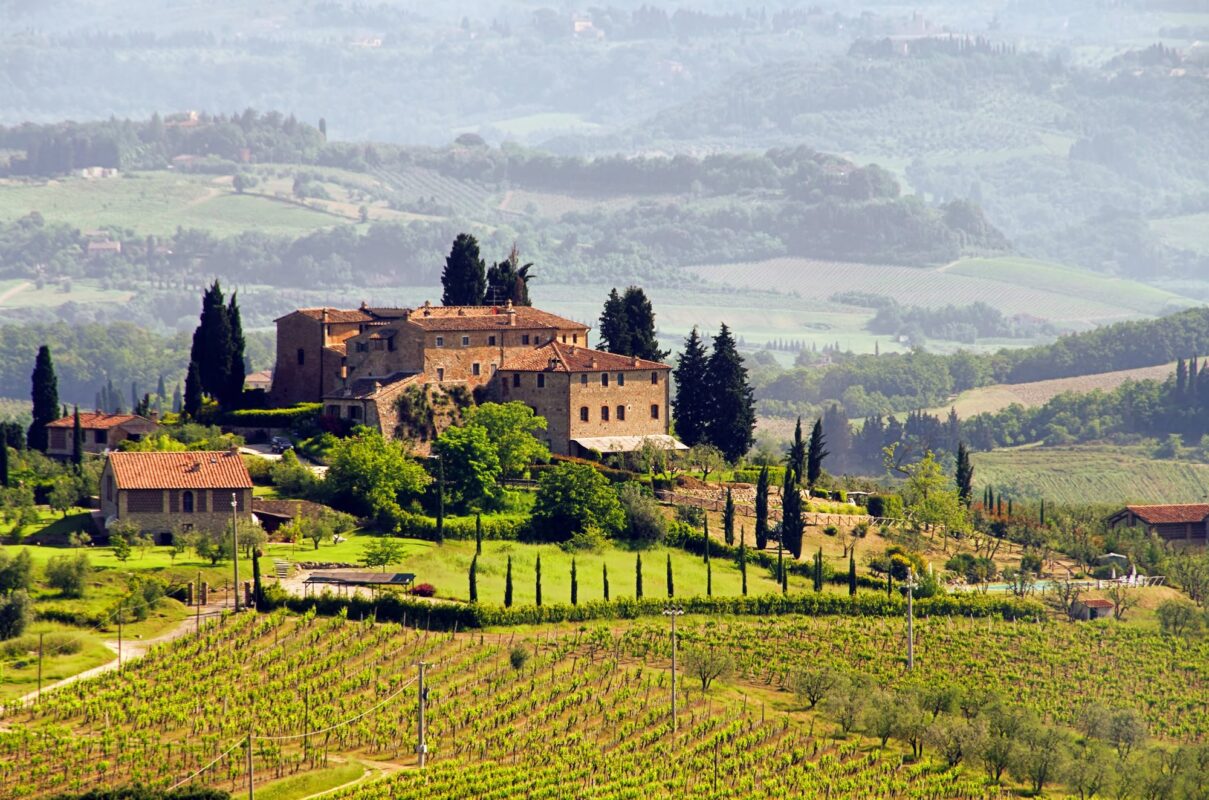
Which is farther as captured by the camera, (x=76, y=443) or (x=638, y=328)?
(x=638, y=328)

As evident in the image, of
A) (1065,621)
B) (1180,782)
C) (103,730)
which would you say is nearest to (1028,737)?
(1180,782)

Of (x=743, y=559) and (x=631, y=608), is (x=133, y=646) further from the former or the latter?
(x=743, y=559)

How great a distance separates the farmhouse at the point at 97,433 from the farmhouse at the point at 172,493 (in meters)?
17.9

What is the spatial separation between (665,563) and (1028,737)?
80.9 feet

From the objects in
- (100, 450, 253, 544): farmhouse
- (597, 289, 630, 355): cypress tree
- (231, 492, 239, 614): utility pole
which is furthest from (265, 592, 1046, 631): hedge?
(597, 289, 630, 355): cypress tree

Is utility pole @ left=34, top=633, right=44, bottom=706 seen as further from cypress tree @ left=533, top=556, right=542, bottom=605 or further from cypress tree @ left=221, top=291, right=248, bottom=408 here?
cypress tree @ left=221, top=291, right=248, bottom=408

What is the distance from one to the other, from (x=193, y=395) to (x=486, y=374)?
15.4 m

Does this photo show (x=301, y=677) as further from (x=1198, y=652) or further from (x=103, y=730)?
(x=1198, y=652)

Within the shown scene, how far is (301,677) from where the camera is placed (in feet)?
268

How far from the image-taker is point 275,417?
121 metres

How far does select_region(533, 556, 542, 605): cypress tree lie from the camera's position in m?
95.2

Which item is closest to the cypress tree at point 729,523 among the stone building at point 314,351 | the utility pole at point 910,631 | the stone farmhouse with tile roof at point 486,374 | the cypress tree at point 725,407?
the utility pole at point 910,631

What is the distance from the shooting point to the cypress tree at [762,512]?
364 feet

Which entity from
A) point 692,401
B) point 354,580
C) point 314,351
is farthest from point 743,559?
point 314,351
